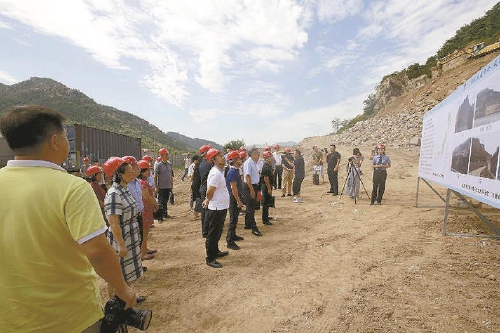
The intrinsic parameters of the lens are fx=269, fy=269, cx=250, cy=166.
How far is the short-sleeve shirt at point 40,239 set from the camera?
4.08 feet

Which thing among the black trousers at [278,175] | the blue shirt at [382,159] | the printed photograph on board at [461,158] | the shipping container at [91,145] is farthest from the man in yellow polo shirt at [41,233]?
the shipping container at [91,145]

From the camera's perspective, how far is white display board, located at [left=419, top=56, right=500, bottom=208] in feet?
10.2

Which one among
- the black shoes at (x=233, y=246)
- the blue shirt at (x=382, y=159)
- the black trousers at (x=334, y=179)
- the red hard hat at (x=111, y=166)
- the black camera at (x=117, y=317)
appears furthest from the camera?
the black trousers at (x=334, y=179)

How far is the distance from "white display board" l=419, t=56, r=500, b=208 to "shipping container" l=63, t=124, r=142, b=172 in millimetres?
12180

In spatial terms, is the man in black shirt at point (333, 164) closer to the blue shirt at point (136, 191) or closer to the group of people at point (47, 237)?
the blue shirt at point (136, 191)

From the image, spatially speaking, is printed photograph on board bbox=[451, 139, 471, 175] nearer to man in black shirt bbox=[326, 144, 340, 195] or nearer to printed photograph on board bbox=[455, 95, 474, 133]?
printed photograph on board bbox=[455, 95, 474, 133]

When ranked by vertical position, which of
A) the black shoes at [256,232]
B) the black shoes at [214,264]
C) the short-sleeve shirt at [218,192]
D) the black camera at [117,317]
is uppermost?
the short-sleeve shirt at [218,192]

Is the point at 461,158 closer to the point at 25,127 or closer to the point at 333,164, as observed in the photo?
the point at 25,127

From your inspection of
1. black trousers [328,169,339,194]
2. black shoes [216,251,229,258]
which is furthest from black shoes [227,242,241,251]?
black trousers [328,169,339,194]

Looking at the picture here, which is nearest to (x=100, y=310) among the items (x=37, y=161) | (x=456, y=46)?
(x=37, y=161)

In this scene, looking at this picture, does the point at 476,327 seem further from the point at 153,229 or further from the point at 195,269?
the point at 153,229

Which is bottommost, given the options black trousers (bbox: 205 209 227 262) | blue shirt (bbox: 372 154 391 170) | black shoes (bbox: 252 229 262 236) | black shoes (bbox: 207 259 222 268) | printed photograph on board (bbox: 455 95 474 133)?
black shoes (bbox: 207 259 222 268)

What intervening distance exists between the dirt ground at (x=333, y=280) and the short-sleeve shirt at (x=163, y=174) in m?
1.20

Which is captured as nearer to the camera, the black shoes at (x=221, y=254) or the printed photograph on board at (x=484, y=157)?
the printed photograph on board at (x=484, y=157)
